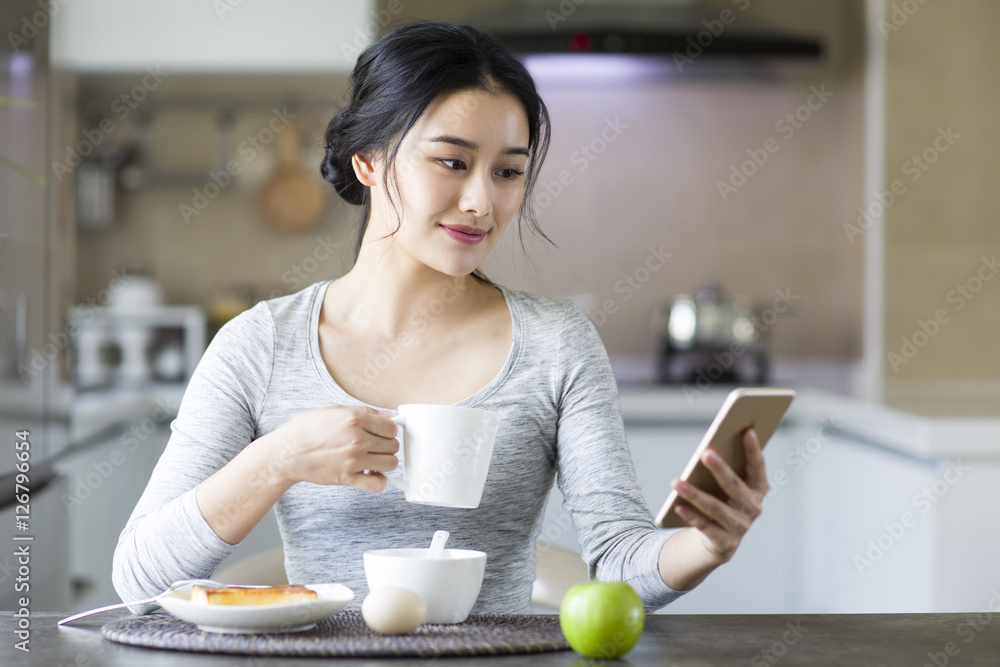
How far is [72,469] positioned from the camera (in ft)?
7.08

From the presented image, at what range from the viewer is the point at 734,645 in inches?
32.9

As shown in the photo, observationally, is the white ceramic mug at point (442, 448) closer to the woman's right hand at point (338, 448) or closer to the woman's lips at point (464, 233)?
the woman's right hand at point (338, 448)

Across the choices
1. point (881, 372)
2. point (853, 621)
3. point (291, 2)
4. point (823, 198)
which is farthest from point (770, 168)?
point (853, 621)

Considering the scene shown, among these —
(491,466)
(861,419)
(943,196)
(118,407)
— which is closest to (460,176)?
(491,466)

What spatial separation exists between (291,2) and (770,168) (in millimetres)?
1675

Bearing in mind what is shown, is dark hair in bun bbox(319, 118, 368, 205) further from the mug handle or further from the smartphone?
the smartphone

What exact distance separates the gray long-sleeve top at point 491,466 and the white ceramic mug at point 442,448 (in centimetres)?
27

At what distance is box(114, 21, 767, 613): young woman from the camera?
1.13 meters

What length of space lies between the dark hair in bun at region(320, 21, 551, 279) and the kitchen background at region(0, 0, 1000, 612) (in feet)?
3.96

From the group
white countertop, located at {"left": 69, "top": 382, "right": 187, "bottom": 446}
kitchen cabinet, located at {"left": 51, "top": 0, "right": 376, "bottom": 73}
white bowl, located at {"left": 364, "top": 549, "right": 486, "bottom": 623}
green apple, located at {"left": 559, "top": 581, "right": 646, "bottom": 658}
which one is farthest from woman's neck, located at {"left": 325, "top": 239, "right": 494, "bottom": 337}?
kitchen cabinet, located at {"left": 51, "top": 0, "right": 376, "bottom": 73}

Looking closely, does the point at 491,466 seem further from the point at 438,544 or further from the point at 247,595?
the point at 247,595

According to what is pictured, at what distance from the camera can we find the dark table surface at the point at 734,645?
2.58ft

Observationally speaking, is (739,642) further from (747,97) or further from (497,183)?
(747,97)

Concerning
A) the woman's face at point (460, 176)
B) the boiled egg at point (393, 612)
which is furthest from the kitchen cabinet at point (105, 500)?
the boiled egg at point (393, 612)
